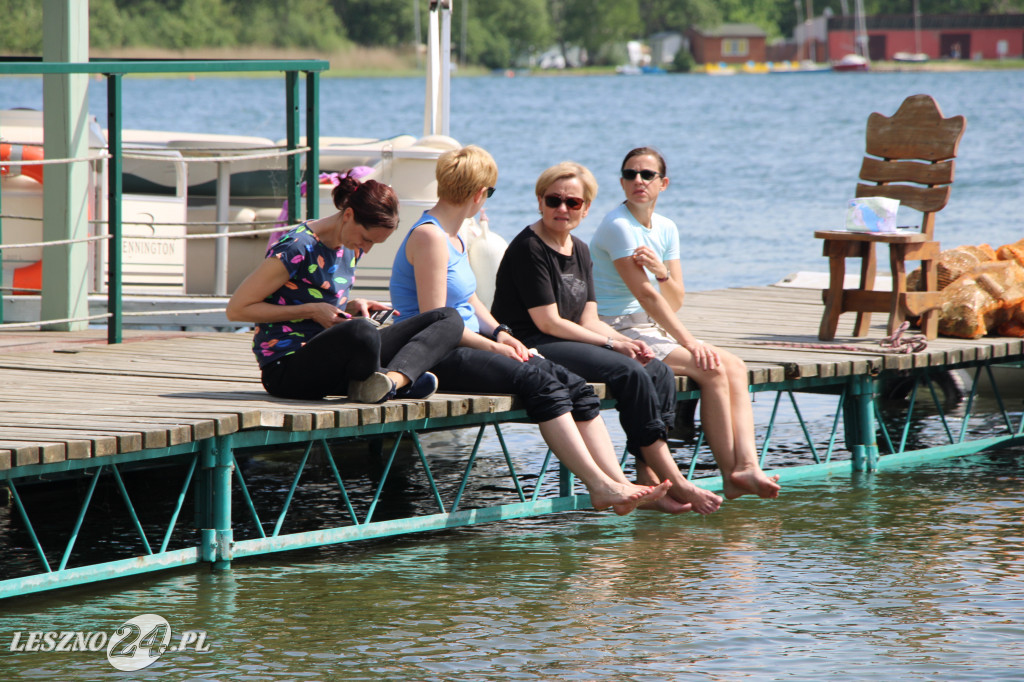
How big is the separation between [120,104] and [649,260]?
2805mm

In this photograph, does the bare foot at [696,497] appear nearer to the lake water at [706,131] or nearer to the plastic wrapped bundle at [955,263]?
the plastic wrapped bundle at [955,263]

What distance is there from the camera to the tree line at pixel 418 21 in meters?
66.9

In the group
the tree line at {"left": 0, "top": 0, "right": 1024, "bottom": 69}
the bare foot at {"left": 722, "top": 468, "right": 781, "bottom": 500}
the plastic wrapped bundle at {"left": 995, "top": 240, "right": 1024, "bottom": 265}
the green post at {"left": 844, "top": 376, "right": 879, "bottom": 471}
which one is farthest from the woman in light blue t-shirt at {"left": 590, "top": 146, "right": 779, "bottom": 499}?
the tree line at {"left": 0, "top": 0, "right": 1024, "bottom": 69}

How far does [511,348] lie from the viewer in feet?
20.3

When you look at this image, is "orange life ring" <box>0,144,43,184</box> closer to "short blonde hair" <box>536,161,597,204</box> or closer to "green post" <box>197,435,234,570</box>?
"green post" <box>197,435,234,570</box>

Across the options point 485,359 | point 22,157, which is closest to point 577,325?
point 485,359

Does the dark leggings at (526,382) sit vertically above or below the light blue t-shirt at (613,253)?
below

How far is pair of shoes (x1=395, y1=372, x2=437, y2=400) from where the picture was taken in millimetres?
6070

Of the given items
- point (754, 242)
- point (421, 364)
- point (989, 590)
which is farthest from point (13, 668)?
point (754, 242)

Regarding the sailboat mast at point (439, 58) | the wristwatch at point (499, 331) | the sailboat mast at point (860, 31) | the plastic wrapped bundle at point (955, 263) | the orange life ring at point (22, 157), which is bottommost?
the wristwatch at point (499, 331)

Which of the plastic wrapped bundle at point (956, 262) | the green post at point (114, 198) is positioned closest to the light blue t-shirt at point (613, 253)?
the green post at point (114, 198)

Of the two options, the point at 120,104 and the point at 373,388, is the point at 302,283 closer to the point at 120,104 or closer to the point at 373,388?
the point at 373,388

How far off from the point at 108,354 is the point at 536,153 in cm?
3693

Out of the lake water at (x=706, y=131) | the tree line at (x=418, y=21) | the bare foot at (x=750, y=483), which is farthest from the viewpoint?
the tree line at (x=418, y=21)
